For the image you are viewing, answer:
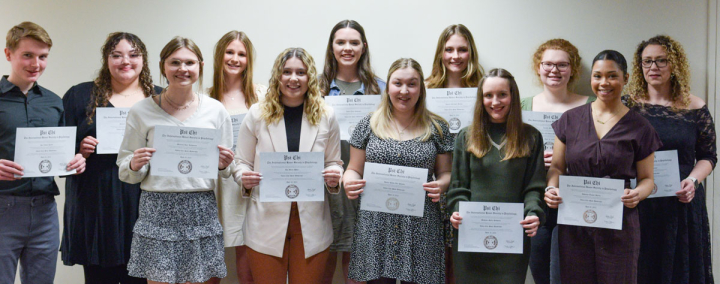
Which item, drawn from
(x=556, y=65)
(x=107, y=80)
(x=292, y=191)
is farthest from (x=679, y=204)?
(x=107, y=80)

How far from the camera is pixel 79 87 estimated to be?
10.4ft

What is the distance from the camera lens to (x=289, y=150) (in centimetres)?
276

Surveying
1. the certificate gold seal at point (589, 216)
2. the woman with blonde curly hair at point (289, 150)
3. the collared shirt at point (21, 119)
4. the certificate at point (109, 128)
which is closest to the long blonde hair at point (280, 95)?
the woman with blonde curly hair at point (289, 150)

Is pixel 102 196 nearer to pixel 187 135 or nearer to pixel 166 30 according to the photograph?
pixel 187 135

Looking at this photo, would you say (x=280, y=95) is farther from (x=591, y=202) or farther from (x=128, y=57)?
(x=591, y=202)

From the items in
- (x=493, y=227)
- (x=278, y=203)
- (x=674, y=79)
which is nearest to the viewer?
(x=493, y=227)

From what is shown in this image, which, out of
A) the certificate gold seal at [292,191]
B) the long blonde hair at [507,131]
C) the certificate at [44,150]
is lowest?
the certificate gold seal at [292,191]

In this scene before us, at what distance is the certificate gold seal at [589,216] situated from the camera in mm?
2562

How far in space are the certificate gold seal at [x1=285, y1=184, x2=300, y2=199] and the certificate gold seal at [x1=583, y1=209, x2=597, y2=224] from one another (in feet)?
4.73

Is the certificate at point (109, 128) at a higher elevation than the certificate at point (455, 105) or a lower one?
lower

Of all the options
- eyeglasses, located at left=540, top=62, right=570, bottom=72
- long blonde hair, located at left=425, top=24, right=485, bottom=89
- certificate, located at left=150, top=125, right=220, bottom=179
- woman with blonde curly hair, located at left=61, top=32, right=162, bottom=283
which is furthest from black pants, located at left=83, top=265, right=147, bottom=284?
eyeglasses, located at left=540, top=62, right=570, bottom=72

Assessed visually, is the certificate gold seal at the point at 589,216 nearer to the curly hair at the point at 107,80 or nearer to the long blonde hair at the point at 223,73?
A: the long blonde hair at the point at 223,73

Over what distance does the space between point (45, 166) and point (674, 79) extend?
3.70 meters

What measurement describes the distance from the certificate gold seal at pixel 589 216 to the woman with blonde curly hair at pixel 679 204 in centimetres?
73
